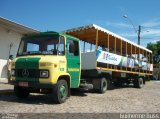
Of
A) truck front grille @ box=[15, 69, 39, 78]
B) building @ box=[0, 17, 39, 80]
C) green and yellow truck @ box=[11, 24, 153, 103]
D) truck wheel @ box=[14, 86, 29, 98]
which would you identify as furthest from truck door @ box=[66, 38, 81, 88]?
building @ box=[0, 17, 39, 80]

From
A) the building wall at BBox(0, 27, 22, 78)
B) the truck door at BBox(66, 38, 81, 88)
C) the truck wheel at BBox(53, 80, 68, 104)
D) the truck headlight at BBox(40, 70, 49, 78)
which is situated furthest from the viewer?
the building wall at BBox(0, 27, 22, 78)

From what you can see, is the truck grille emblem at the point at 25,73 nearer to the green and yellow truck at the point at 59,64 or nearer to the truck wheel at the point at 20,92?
the green and yellow truck at the point at 59,64

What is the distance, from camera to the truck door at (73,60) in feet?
36.1

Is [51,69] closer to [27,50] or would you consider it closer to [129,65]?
[27,50]

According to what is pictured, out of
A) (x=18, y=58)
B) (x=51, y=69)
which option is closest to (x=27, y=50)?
(x=18, y=58)

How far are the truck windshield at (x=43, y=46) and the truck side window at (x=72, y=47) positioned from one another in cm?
36

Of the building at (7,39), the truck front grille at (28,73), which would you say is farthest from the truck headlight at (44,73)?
the building at (7,39)

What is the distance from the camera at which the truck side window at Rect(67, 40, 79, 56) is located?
1102 centimetres

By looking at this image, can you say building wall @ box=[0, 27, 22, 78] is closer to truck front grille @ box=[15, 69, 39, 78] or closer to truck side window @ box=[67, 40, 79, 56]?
truck side window @ box=[67, 40, 79, 56]

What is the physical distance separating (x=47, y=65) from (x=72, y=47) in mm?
1796

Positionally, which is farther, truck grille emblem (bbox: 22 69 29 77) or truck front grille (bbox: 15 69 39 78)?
truck grille emblem (bbox: 22 69 29 77)

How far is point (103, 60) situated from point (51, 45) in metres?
4.44

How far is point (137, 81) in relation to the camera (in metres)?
20.7

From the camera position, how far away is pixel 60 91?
33.4ft
